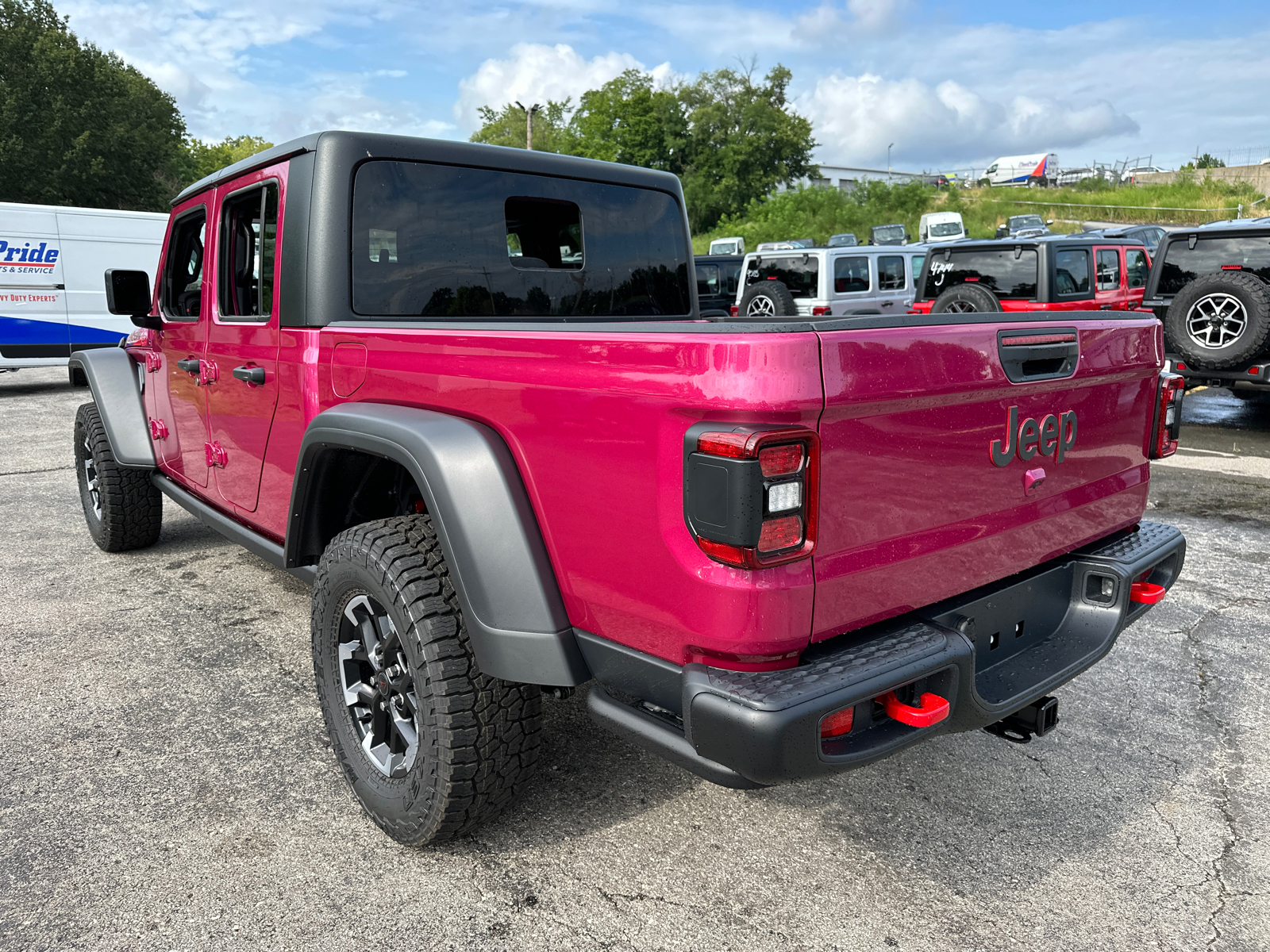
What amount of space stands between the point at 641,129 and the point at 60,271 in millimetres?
51047

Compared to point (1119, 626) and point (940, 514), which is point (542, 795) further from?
point (1119, 626)

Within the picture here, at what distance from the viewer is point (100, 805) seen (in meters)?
2.74

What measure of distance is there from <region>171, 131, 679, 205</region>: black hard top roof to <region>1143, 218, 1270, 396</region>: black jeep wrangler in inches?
264

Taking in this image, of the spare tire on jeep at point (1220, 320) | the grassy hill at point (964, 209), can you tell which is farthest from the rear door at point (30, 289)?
the grassy hill at point (964, 209)

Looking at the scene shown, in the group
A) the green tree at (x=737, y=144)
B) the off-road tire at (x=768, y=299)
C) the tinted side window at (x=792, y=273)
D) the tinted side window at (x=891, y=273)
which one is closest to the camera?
the off-road tire at (x=768, y=299)

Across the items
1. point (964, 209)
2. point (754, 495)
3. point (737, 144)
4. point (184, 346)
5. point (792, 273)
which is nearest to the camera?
point (754, 495)

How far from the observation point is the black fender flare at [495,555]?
213 cm

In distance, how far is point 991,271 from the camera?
1108 cm

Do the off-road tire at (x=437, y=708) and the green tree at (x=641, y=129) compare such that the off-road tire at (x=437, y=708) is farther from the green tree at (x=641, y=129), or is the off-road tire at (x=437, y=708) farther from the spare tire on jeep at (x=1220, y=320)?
the green tree at (x=641, y=129)

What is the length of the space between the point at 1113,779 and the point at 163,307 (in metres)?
4.58

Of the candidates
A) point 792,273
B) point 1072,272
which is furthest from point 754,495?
point 792,273

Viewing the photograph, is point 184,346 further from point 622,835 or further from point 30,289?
point 30,289

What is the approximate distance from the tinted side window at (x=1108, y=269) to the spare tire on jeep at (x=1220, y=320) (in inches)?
126

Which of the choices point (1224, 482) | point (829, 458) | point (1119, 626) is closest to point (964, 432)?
point (829, 458)
